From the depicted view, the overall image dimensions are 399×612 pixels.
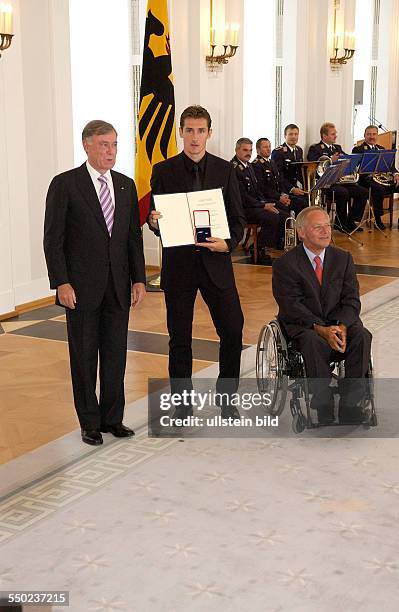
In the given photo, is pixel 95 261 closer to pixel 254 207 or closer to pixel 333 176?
pixel 254 207

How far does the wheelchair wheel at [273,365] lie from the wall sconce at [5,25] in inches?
157

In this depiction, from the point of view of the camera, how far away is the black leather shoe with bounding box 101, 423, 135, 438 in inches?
208

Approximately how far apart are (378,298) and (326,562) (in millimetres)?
5667

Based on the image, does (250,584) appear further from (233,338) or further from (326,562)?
(233,338)

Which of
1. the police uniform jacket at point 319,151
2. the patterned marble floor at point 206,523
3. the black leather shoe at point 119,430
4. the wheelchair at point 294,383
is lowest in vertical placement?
the patterned marble floor at point 206,523

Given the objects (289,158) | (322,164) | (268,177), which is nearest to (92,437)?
(268,177)

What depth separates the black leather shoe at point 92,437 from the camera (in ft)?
16.9

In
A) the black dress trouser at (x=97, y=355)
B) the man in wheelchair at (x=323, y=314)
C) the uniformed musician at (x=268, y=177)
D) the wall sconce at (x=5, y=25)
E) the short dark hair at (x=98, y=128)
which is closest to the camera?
the short dark hair at (x=98, y=128)

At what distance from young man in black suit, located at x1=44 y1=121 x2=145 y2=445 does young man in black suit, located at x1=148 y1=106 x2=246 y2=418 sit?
0.24 meters

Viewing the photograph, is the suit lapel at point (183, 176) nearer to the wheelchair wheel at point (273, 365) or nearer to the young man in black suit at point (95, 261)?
the young man in black suit at point (95, 261)

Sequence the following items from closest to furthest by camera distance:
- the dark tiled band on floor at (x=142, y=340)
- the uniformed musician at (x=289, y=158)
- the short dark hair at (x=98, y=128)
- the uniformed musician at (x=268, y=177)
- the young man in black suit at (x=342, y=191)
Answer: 1. the short dark hair at (x=98, y=128)
2. the dark tiled band on floor at (x=142, y=340)
3. the uniformed musician at (x=268, y=177)
4. the uniformed musician at (x=289, y=158)
5. the young man in black suit at (x=342, y=191)

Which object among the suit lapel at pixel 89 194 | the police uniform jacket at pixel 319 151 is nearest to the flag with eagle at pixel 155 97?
the suit lapel at pixel 89 194

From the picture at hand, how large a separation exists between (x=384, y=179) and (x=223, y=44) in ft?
13.1

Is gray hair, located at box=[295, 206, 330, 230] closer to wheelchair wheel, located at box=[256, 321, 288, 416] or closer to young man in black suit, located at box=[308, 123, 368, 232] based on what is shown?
wheelchair wheel, located at box=[256, 321, 288, 416]
